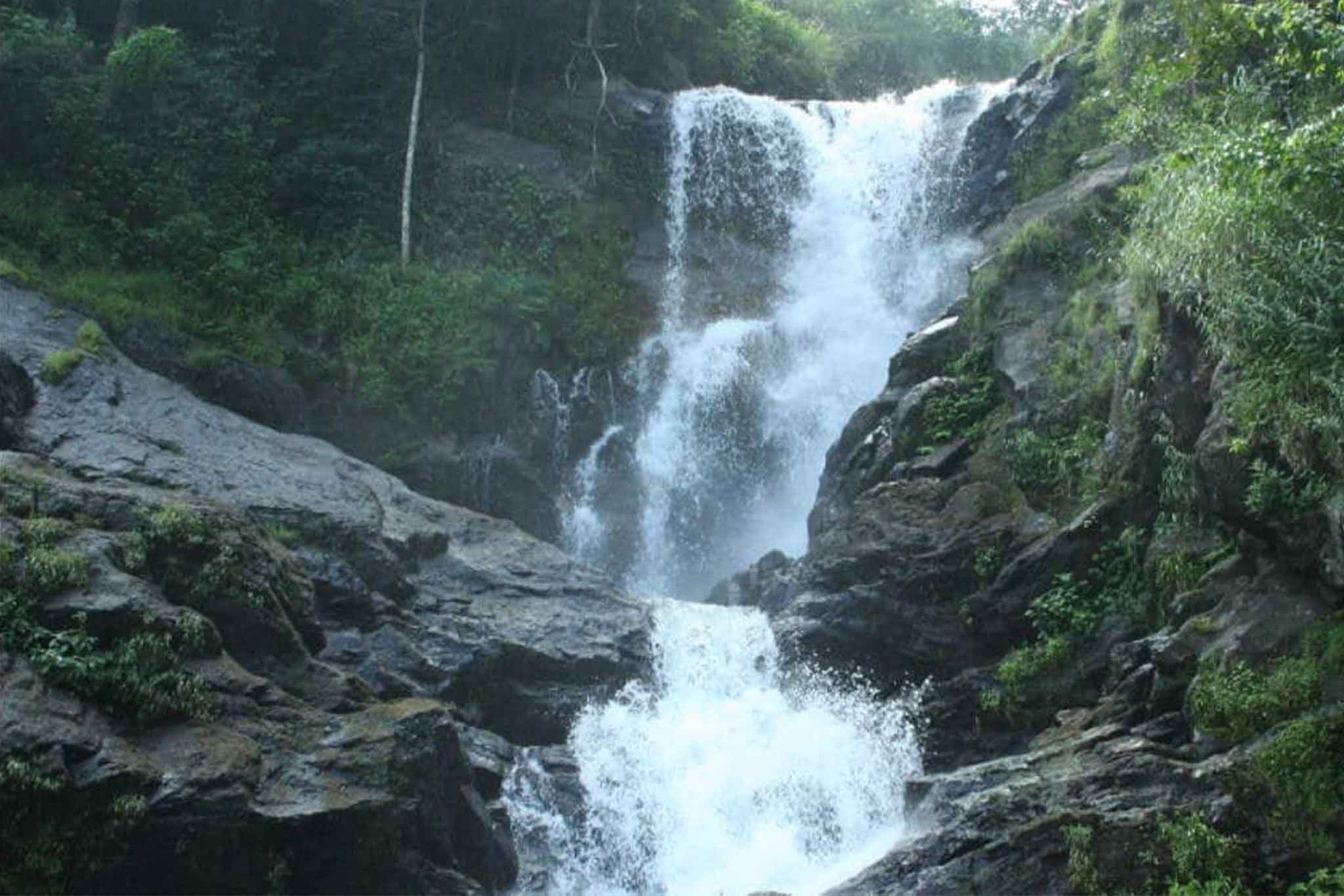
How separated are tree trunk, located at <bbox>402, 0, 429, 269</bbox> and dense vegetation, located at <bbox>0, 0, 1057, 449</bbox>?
0.28m

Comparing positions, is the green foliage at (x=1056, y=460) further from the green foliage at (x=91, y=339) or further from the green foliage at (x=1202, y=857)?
the green foliage at (x=91, y=339)

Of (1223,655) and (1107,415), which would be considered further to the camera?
(1107,415)

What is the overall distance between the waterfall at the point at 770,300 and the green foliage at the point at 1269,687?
11566 millimetres

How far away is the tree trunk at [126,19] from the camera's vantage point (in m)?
23.7

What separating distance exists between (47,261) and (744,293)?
11.8 meters

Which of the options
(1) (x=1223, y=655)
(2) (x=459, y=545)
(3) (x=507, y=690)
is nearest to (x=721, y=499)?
(2) (x=459, y=545)

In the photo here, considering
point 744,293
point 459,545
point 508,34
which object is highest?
point 508,34

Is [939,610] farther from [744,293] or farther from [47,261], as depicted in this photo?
[47,261]

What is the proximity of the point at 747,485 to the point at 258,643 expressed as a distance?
457 inches

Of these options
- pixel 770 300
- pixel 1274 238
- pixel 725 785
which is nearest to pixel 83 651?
pixel 725 785

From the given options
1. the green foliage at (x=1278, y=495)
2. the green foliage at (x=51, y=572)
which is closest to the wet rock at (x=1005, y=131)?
the green foliage at (x=1278, y=495)

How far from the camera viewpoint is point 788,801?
14117 millimetres

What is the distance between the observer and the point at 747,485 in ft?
73.2

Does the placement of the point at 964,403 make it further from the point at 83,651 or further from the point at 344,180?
the point at 344,180
